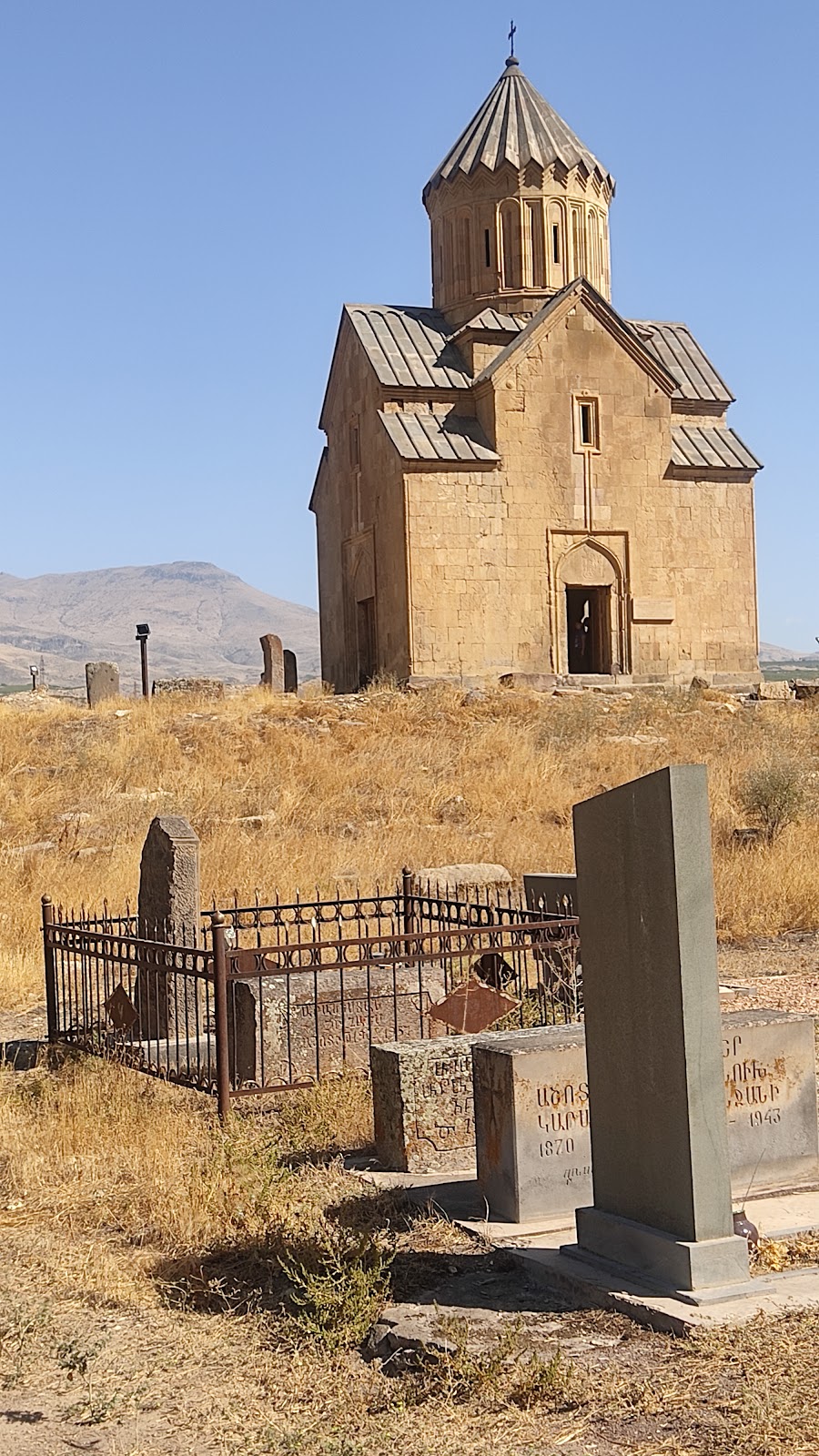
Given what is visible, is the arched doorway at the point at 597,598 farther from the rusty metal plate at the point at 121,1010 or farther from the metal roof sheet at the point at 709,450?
the rusty metal plate at the point at 121,1010

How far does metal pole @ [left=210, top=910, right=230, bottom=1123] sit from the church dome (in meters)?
23.3

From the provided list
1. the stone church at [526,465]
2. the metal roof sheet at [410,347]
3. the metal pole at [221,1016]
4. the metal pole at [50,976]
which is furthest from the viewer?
the metal roof sheet at [410,347]

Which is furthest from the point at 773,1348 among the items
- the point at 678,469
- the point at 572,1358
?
the point at 678,469

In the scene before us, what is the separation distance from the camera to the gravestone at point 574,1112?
6.04m

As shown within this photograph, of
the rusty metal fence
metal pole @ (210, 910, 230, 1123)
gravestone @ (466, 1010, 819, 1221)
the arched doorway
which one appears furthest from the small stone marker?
gravestone @ (466, 1010, 819, 1221)

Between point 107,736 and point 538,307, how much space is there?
13364 millimetres

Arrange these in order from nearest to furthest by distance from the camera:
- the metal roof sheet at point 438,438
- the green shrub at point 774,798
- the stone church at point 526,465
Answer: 1. the green shrub at point 774,798
2. the metal roof sheet at point 438,438
3. the stone church at point 526,465

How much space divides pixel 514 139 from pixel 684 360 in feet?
19.0

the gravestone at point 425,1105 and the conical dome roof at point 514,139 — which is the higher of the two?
the conical dome roof at point 514,139

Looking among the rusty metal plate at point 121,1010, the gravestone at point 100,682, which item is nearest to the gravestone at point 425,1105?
the rusty metal plate at point 121,1010

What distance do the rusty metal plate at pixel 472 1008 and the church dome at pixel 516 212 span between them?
897 inches

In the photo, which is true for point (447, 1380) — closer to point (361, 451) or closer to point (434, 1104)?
point (434, 1104)

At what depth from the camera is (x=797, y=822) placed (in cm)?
1642

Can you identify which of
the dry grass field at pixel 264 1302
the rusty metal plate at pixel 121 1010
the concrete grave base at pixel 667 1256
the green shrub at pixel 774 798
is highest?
the green shrub at pixel 774 798
